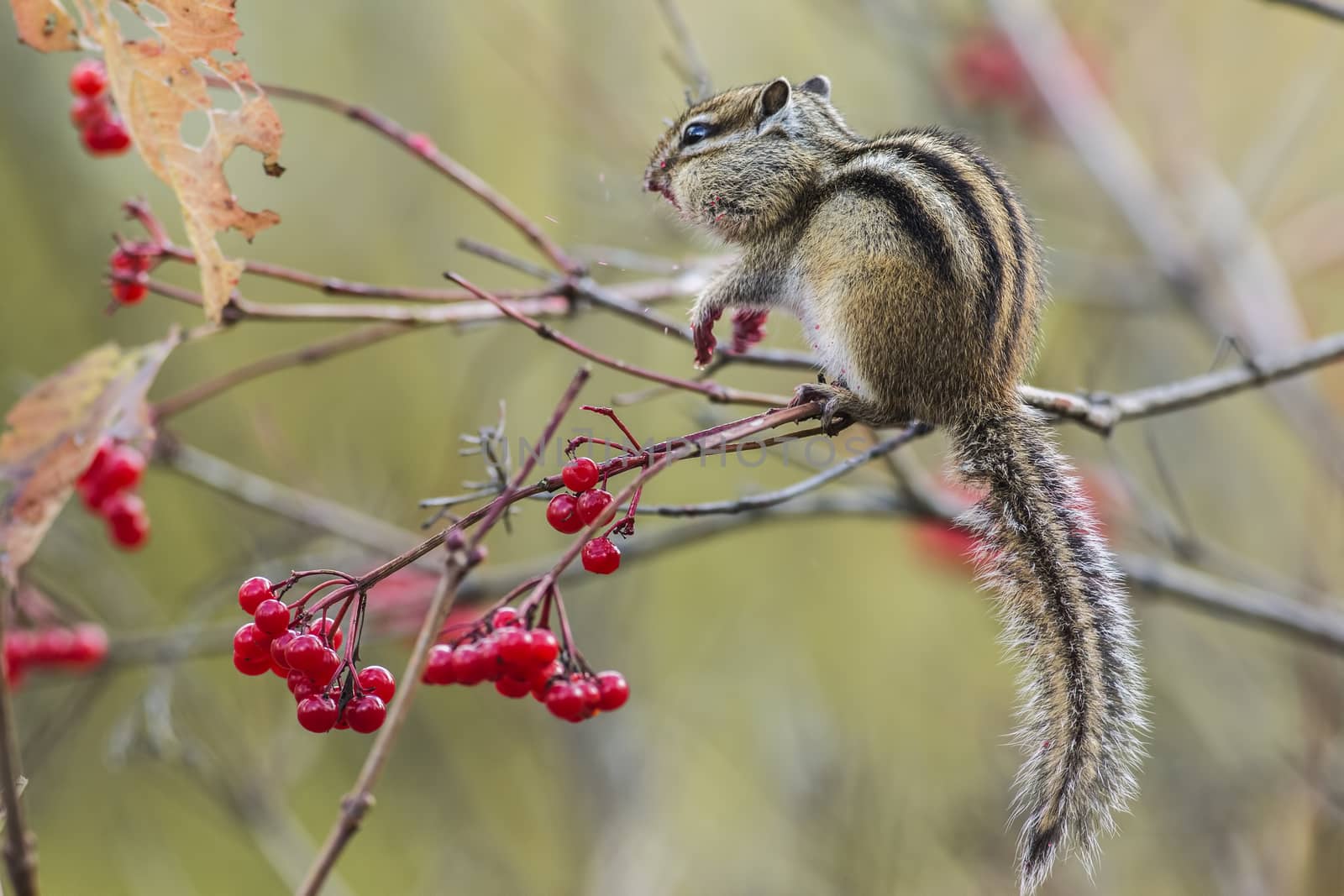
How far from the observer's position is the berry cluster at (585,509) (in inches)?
45.4

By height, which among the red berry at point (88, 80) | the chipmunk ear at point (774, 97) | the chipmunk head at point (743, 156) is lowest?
the red berry at point (88, 80)

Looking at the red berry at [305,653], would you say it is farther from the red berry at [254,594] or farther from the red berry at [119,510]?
the red berry at [119,510]

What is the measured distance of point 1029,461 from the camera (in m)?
1.49

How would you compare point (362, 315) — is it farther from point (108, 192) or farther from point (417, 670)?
point (108, 192)

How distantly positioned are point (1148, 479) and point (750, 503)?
3.43 m

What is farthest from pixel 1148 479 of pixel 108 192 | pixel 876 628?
pixel 108 192

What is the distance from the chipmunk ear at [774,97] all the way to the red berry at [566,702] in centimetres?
119

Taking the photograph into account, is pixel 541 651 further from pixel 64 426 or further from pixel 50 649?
pixel 50 649

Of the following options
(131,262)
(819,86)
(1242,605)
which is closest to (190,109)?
(131,262)

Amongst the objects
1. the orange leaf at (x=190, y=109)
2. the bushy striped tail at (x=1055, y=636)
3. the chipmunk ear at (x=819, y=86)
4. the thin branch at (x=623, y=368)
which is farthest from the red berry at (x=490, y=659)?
the chipmunk ear at (x=819, y=86)

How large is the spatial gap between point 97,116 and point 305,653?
4.34 ft

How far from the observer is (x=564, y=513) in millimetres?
1253

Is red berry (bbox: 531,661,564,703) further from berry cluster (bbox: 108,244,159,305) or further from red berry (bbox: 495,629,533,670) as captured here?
berry cluster (bbox: 108,244,159,305)

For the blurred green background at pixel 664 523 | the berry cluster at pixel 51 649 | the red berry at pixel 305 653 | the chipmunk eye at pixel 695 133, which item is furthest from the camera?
the blurred green background at pixel 664 523
